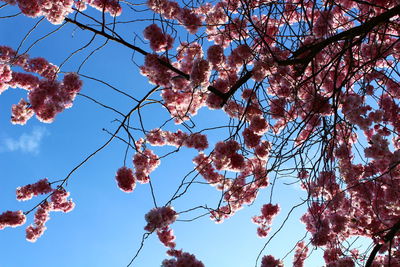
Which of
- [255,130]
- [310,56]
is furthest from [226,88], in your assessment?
[310,56]

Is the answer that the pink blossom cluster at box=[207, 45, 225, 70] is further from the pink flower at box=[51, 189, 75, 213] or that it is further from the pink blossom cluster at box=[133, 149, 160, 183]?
the pink flower at box=[51, 189, 75, 213]

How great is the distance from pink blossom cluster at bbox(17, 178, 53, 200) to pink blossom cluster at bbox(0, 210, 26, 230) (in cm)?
33

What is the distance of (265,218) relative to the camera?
218 inches

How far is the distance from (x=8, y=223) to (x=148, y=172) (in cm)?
237

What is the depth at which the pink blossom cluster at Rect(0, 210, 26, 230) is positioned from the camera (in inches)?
206

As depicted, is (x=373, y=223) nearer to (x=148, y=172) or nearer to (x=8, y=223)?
(x=148, y=172)

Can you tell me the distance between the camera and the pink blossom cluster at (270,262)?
3.51 meters

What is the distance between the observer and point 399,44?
4.38m

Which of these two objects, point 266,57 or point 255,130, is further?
point 255,130

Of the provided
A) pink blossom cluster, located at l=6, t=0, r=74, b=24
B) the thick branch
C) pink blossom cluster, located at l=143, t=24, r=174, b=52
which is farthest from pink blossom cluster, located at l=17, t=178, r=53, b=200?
the thick branch

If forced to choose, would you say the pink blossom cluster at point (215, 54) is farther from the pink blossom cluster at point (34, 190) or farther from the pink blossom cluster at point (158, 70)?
the pink blossom cluster at point (34, 190)

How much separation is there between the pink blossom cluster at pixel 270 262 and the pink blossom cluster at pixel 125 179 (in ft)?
6.34

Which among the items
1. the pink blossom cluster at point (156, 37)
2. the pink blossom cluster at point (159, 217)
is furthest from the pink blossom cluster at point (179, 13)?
the pink blossom cluster at point (159, 217)

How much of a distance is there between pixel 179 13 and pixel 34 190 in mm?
3548
